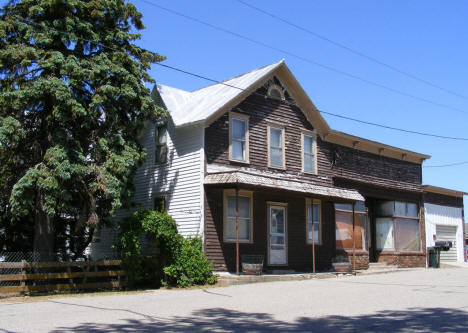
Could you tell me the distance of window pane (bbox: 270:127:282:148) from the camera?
21.7 metres

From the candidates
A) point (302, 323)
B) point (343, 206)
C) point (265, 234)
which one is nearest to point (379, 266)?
point (343, 206)

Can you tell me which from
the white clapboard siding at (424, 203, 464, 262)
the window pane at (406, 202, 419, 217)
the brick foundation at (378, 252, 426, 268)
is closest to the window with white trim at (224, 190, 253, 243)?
the brick foundation at (378, 252, 426, 268)

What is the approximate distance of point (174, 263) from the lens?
58.4 ft

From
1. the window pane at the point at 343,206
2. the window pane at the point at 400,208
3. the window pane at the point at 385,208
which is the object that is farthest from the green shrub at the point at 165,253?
the window pane at the point at 400,208

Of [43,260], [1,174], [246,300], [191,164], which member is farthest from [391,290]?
[1,174]

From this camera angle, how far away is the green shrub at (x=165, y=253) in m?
17.6

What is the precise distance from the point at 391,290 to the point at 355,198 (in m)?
6.76

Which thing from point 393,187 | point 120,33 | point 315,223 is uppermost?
point 120,33

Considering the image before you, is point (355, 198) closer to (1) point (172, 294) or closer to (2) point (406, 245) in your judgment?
(2) point (406, 245)

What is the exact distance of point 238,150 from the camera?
2039 cm

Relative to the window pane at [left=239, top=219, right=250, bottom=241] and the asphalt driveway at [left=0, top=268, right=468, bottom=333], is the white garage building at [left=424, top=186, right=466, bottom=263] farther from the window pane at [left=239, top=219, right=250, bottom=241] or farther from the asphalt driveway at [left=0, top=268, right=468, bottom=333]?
the window pane at [left=239, top=219, right=250, bottom=241]

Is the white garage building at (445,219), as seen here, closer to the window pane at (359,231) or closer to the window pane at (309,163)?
the window pane at (359,231)

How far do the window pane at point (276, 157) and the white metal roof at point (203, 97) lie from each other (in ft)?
9.62

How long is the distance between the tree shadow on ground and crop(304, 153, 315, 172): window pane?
40.0 ft
